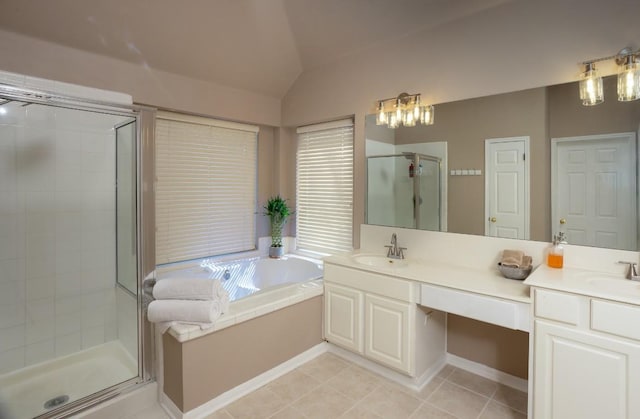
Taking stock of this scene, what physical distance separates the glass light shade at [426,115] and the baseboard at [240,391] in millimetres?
1978

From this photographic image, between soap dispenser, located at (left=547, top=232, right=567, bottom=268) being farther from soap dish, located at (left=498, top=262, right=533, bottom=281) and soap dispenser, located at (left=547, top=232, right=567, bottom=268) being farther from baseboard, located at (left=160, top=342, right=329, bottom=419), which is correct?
baseboard, located at (left=160, top=342, right=329, bottom=419)

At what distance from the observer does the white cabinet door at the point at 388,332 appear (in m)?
2.20

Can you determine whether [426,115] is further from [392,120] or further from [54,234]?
[54,234]

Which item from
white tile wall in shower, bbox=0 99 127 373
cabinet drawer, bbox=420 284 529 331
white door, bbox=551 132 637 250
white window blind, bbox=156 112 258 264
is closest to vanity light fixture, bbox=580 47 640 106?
white door, bbox=551 132 637 250

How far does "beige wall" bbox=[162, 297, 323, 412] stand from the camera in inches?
76.0

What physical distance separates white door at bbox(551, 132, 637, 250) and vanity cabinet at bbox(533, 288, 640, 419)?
583mm

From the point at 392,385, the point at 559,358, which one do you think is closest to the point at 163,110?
the point at 392,385

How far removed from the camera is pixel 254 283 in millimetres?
3521

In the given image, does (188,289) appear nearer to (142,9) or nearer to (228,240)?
(228,240)

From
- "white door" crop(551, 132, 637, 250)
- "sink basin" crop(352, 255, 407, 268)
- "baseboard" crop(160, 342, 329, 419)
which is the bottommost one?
"baseboard" crop(160, 342, 329, 419)

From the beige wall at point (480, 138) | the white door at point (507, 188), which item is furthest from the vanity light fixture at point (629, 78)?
the white door at point (507, 188)

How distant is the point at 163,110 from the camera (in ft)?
9.84

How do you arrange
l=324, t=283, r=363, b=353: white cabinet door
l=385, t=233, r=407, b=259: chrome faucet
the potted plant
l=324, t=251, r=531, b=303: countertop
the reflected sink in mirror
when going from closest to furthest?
1. l=324, t=251, r=531, b=303: countertop
2. l=324, t=283, r=363, b=353: white cabinet door
3. the reflected sink in mirror
4. l=385, t=233, r=407, b=259: chrome faucet
5. the potted plant

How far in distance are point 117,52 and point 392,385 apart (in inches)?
124
